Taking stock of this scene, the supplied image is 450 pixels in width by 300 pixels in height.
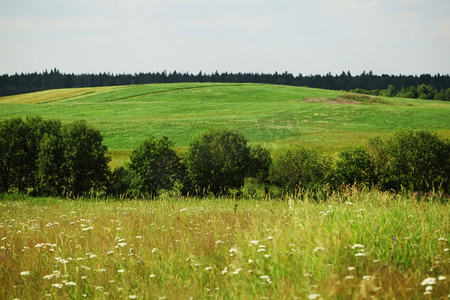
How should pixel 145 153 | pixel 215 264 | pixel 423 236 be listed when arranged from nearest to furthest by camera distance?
pixel 423 236 → pixel 215 264 → pixel 145 153

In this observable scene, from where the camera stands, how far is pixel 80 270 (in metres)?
6.39

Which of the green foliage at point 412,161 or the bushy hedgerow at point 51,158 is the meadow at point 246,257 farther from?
the green foliage at point 412,161

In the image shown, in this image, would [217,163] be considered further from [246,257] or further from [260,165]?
[246,257]

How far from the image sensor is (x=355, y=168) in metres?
34.5

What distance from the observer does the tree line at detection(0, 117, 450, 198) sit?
113 ft

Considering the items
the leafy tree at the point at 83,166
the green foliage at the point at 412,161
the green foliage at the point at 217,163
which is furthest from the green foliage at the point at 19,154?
the green foliage at the point at 412,161

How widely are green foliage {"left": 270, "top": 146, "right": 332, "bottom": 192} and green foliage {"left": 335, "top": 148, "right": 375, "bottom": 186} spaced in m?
1.10

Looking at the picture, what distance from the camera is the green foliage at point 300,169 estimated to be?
1363 inches

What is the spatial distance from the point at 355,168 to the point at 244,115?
4471 cm

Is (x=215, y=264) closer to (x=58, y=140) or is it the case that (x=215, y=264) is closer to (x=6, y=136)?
(x=58, y=140)

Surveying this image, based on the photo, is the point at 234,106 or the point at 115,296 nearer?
the point at 115,296

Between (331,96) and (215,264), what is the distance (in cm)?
10167

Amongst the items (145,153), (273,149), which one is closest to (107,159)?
(145,153)

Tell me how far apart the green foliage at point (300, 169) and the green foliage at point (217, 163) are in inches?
128
